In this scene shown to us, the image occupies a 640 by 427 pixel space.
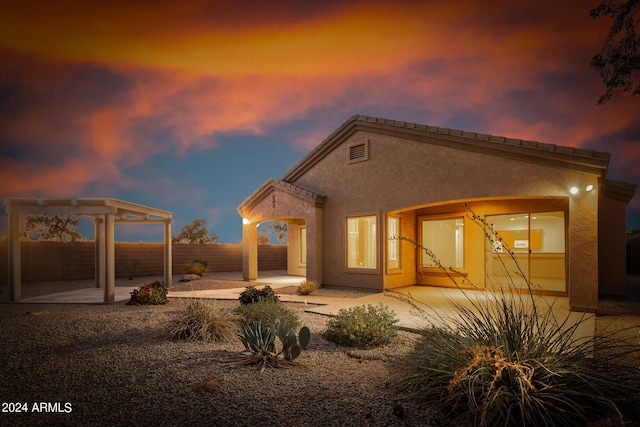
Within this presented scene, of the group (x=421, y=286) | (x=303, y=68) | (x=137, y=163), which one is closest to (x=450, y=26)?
(x=303, y=68)

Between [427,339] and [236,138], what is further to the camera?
[236,138]

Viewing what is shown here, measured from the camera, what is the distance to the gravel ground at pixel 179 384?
2.89 meters

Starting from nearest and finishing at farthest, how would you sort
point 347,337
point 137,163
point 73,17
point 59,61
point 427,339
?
1. point 427,339
2. point 347,337
3. point 73,17
4. point 59,61
5. point 137,163

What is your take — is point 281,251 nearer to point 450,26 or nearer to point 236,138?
point 450,26

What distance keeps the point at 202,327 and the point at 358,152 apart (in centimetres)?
809

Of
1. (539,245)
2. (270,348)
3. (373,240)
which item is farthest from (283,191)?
(270,348)

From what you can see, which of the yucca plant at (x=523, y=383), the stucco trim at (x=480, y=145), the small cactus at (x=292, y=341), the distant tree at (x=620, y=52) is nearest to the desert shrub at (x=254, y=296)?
the small cactus at (x=292, y=341)

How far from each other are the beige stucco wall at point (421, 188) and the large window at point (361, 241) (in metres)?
0.26

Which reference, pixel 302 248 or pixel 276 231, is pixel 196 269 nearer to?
pixel 302 248

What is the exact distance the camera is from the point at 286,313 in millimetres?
6047

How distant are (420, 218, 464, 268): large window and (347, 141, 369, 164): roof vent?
10.6ft

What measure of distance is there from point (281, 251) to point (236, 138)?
436 feet

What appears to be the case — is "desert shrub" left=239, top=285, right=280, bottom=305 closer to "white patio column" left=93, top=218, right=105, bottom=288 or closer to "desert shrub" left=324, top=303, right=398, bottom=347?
"desert shrub" left=324, top=303, right=398, bottom=347

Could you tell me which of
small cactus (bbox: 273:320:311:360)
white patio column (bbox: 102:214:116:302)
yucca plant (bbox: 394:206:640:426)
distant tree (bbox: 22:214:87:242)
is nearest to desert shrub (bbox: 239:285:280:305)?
small cactus (bbox: 273:320:311:360)
